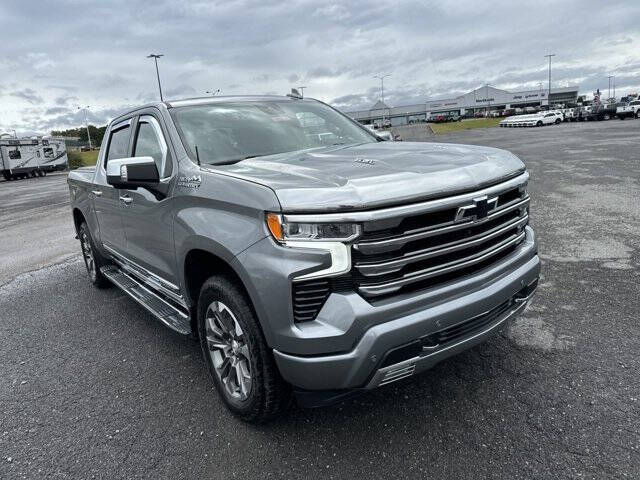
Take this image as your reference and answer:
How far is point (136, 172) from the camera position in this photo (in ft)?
10.6

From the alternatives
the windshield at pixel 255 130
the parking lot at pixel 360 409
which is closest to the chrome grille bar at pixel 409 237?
the parking lot at pixel 360 409

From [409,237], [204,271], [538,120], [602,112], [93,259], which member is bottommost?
[538,120]

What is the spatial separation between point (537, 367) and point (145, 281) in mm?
3127

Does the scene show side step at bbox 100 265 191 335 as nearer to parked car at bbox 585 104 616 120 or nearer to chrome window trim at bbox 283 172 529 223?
chrome window trim at bbox 283 172 529 223

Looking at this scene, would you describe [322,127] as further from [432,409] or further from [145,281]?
[432,409]

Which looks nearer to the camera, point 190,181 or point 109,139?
point 190,181

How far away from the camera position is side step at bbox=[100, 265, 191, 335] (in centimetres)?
352

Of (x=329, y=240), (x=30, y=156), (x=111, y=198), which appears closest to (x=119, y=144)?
(x=111, y=198)

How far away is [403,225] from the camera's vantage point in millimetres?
2414

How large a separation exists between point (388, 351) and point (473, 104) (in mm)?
144397

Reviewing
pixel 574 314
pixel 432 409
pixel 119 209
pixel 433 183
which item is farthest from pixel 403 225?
pixel 119 209

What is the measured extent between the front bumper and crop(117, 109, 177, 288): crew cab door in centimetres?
144

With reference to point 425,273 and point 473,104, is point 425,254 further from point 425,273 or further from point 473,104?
point 473,104

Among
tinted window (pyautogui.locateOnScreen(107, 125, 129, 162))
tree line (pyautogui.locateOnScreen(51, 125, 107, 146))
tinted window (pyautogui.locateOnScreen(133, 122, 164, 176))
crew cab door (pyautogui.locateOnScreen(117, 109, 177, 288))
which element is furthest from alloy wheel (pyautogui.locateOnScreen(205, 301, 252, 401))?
tree line (pyautogui.locateOnScreen(51, 125, 107, 146))
